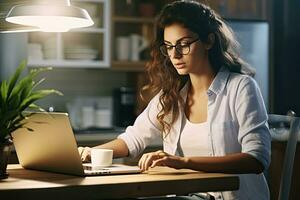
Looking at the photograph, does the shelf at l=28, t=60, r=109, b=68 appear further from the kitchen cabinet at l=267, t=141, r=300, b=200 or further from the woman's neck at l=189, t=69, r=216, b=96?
the woman's neck at l=189, t=69, r=216, b=96

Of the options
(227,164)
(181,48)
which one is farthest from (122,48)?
(227,164)

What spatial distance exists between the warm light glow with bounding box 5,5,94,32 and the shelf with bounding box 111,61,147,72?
2.78 m

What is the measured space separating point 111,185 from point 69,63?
3.37 m

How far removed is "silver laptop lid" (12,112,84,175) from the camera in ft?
6.41

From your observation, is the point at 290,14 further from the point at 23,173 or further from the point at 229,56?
the point at 23,173

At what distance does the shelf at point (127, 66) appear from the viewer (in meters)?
5.26

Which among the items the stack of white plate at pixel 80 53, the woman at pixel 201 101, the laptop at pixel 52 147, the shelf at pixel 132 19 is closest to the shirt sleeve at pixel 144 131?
the woman at pixel 201 101

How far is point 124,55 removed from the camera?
5355mm

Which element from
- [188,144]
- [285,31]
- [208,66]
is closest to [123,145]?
[188,144]

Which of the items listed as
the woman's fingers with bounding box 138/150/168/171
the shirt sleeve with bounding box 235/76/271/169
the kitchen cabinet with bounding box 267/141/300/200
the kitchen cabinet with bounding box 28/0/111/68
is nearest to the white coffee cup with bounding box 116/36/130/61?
the kitchen cabinet with bounding box 28/0/111/68

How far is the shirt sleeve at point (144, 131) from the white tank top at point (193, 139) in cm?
18

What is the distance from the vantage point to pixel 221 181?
196 cm

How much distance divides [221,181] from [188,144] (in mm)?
580

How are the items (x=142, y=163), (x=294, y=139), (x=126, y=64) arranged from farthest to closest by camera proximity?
(x=126, y=64) → (x=294, y=139) → (x=142, y=163)
